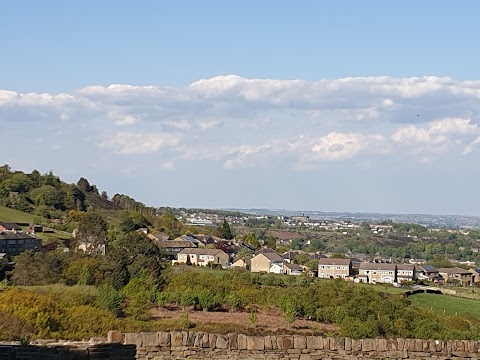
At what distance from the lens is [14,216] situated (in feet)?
327

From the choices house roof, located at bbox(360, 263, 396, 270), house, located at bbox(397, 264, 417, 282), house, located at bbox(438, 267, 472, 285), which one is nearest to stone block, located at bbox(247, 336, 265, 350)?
house, located at bbox(397, 264, 417, 282)

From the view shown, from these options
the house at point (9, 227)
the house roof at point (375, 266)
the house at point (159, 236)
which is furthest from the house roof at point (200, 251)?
the house roof at point (375, 266)

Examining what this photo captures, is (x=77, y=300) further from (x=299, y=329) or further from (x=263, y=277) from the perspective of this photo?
(x=263, y=277)

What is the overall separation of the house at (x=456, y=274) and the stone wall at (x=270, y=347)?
103 meters

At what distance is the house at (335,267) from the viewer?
332 ft

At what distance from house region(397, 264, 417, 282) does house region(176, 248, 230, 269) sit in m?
26.8

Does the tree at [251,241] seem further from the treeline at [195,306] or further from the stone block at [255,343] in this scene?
the stone block at [255,343]

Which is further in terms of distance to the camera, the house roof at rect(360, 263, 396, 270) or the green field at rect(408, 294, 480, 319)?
the house roof at rect(360, 263, 396, 270)

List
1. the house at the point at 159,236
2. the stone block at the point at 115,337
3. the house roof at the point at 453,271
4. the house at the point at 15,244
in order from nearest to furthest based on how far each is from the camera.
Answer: the stone block at the point at 115,337, the house at the point at 15,244, the house at the point at 159,236, the house roof at the point at 453,271

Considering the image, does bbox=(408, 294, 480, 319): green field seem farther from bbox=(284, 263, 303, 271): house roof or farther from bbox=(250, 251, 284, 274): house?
bbox=(284, 263, 303, 271): house roof

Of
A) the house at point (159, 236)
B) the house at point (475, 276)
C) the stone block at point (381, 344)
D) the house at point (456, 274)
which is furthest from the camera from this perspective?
the house at point (475, 276)

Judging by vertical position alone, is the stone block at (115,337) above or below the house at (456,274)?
above

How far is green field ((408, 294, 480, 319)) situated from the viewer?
213 feet

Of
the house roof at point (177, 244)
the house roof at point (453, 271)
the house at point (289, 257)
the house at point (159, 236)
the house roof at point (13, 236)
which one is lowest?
the house roof at point (453, 271)
